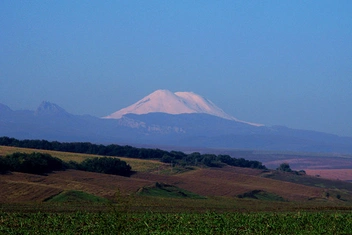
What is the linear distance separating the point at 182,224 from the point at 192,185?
33052 millimetres

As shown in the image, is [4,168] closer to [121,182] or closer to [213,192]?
[121,182]

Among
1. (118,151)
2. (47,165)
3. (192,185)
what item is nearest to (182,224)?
(47,165)

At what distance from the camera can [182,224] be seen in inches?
1038

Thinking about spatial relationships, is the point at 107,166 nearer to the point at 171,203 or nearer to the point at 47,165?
the point at 47,165

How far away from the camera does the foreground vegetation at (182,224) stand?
23938 millimetres

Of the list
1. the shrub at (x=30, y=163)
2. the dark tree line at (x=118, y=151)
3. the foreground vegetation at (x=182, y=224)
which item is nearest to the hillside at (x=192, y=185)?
the shrub at (x=30, y=163)

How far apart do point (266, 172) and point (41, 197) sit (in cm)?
4108

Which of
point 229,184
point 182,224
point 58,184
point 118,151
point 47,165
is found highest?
point 118,151

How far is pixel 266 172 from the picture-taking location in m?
78.0

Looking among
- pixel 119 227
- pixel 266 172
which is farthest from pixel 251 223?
pixel 266 172

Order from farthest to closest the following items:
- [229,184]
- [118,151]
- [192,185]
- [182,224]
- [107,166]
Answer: [118,151]
[229,184]
[107,166]
[192,185]
[182,224]

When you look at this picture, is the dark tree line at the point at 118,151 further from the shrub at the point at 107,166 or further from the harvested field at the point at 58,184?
the harvested field at the point at 58,184

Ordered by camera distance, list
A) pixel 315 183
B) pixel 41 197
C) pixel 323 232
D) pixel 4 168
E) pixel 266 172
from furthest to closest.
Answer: pixel 266 172, pixel 315 183, pixel 4 168, pixel 41 197, pixel 323 232

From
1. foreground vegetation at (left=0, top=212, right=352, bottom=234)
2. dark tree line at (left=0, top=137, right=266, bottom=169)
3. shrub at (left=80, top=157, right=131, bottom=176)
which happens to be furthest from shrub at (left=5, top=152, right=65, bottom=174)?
dark tree line at (left=0, top=137, right=266, bottom=169)
